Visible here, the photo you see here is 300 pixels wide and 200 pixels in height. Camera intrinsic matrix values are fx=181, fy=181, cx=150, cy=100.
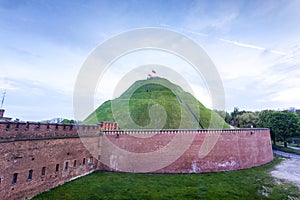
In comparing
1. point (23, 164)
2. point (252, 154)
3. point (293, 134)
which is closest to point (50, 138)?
point (23, 164)

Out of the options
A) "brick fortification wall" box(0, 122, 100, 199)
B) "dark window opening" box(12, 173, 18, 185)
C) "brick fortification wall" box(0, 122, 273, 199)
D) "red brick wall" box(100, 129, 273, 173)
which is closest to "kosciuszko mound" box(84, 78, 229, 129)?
"brick fortification wall" box(0, 122, 273, 199)

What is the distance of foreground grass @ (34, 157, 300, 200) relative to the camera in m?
9.77

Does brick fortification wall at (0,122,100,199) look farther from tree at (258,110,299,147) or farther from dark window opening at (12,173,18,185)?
tree at (258,110,299,147)

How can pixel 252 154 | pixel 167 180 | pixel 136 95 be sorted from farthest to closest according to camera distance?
pixel 136 95 → pixel 252 154 → pixel 167 180

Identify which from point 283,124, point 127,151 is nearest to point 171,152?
point 127,151

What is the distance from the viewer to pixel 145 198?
946 centimetres

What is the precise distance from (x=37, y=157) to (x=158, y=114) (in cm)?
1764

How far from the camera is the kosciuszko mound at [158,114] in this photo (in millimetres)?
23745

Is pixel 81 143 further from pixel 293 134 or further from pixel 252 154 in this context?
pixel 293 134

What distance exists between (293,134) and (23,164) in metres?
33.8

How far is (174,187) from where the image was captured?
1119 cm

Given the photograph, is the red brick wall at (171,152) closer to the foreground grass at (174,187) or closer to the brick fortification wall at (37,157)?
the foreground grass at (174,187)

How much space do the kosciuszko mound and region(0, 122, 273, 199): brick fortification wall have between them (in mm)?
7388

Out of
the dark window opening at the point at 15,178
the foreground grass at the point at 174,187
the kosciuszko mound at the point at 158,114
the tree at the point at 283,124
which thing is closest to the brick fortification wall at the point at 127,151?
the dark window opening at the point at 15,178
